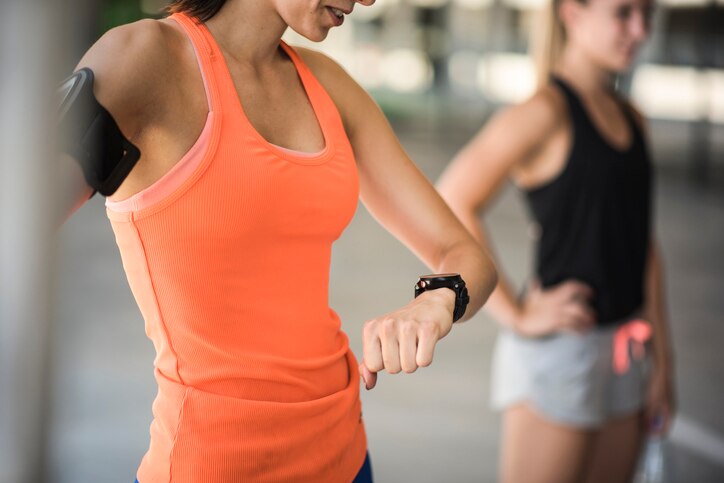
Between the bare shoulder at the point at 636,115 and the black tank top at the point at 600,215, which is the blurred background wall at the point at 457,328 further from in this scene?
the black tank top at the point at 600,215

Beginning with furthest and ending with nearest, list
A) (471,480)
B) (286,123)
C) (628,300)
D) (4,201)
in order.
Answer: (471,480) → (628,300) → (286,123) → (4,201)

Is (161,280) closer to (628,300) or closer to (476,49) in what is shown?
(628,300)

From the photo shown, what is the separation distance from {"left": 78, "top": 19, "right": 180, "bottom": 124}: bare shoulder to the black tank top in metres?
1.40

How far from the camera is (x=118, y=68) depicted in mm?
847

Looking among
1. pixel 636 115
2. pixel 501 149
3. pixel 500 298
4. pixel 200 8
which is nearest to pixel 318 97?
pixel 200 8

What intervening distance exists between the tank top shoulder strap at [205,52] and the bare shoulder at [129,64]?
1.7 inches

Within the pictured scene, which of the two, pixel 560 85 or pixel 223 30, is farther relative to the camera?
pixel 560 85

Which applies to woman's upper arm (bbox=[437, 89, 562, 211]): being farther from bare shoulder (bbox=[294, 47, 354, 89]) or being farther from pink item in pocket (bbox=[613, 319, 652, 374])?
bare shoulder (bbox=[294, 47, 354, 89])

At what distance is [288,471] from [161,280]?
258 mm

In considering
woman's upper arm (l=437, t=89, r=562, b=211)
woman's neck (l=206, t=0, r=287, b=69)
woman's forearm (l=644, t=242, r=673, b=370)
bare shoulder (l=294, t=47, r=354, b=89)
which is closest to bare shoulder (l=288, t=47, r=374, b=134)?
bare shoulder (l=294, t=47, r=354, b=89)

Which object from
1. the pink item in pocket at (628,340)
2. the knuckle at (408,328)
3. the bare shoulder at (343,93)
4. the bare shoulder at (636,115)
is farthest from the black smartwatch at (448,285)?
the bare shoulder at (636,115)

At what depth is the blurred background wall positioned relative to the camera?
714 mm

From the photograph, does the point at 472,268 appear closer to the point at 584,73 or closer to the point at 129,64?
the point at 129,64


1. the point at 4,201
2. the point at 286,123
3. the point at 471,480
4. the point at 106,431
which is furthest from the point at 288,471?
the point at 471,480
